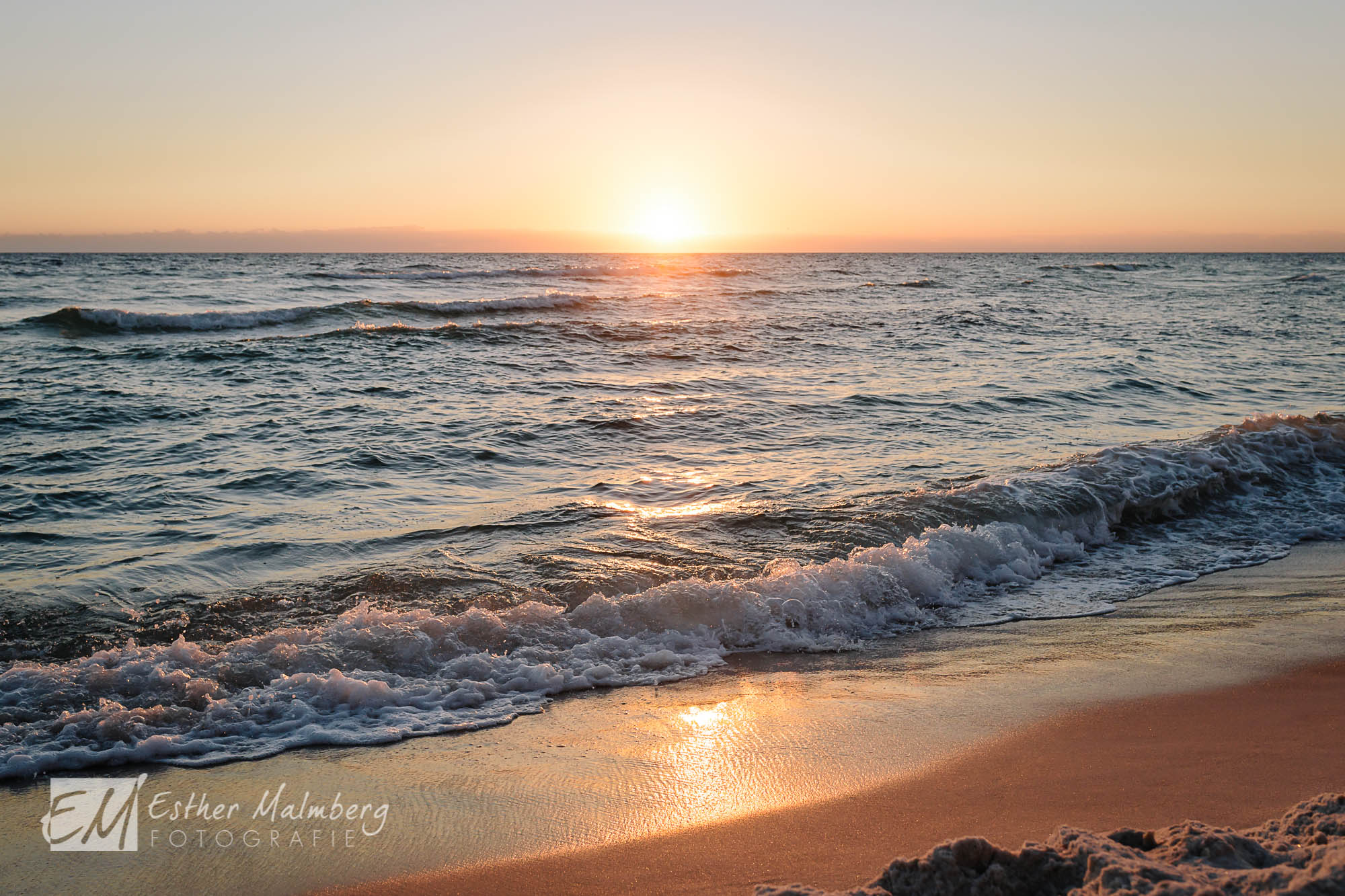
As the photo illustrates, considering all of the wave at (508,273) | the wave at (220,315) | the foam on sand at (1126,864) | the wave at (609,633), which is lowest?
the wave at (609,633)

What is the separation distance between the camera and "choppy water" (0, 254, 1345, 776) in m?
4.28

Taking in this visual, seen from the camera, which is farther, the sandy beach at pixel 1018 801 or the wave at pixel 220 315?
the wave at pixel 220 315

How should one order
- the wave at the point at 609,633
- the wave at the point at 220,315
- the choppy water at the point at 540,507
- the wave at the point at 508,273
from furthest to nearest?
the wave at the point at 508,273 → the wave at the point at 220,315 → the choppy water at the point at 540,507 → the wave at the point at 609,633

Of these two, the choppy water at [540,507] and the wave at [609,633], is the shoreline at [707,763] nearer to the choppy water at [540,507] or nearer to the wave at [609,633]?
the wave at [609,633]

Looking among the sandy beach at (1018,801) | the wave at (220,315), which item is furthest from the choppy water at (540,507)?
the sandy beach at (1018,801)

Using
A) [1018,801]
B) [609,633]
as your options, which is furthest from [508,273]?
[1018,801]

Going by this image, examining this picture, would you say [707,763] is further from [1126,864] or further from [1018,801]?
[1126,864]

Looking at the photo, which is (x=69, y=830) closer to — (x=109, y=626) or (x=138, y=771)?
(x=138, y=771)

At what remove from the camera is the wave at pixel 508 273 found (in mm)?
37312

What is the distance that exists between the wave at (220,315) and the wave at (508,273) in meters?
13.3

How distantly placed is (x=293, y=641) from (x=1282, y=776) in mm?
4582

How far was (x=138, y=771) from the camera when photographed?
3.39 m

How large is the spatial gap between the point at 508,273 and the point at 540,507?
119ft

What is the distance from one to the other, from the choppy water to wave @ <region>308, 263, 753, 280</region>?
20209mm
